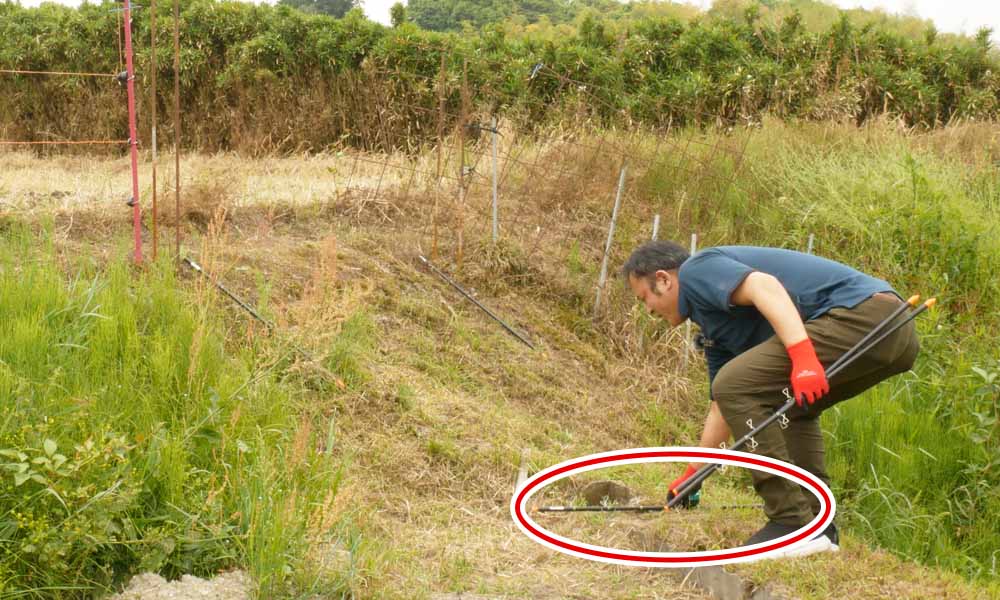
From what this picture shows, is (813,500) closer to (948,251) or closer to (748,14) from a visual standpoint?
(948,251)

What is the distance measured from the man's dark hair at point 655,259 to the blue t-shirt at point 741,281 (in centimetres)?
11

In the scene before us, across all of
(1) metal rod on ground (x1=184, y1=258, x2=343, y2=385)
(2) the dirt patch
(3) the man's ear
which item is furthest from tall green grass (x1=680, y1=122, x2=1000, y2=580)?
(2) the dirt patch

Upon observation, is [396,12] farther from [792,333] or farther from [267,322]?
[792,333]

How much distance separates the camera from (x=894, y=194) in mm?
8234

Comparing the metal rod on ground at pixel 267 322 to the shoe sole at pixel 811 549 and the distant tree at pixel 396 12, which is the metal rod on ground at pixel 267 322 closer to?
the shoe sole at pixel 811 549

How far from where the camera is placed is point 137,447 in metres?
3.97

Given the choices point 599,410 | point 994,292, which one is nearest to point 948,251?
point 994,292

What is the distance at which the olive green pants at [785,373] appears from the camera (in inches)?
164

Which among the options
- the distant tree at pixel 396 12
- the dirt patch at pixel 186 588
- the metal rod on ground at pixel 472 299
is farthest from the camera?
the distant tree at pixel 396 12

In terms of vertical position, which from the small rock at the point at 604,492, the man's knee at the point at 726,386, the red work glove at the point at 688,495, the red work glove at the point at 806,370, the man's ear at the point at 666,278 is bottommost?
the small rock at the point at 604,492

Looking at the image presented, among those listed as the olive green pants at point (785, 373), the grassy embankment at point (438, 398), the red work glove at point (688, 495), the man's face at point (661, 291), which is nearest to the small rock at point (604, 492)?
the grassy embankment at point (438, 398)

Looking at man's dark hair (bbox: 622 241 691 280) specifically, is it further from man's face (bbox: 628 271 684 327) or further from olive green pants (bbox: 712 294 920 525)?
olive green pants (bbox: 712 294 920 525)

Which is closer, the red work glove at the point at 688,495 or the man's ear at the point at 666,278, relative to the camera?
the man's ear at the point at 666,278

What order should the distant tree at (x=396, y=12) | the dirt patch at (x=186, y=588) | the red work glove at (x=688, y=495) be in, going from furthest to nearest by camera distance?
the distant tree at (x=396, y=12)
the red work glove at (x=688, y=495)
the dirt patch at (x=186, y=588)
